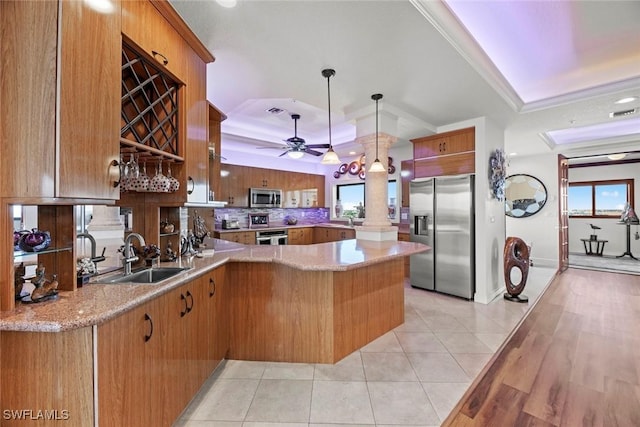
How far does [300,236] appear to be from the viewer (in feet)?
21.3

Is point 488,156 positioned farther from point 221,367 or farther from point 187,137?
point 221,367

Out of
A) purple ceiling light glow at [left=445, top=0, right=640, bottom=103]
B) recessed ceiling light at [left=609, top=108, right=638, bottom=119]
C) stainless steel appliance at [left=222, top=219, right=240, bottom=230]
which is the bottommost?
stainless steel appliance at [left=222, top=219, right=240, bottom=230]

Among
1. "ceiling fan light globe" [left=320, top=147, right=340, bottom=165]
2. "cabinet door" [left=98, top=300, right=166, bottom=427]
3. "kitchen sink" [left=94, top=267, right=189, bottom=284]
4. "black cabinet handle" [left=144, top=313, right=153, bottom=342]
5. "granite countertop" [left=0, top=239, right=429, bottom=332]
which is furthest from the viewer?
"ceiling fan light globe" [left=320, top=147, right=340, bottom=165]

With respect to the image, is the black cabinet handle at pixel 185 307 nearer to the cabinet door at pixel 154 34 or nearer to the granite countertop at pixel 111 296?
the granite countertop at pixel 111 296

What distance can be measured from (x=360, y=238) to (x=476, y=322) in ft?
5.25

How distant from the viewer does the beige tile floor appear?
1.69 meters

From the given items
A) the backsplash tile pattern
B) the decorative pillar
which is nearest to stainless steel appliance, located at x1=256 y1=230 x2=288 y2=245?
the backsplash tile pattern

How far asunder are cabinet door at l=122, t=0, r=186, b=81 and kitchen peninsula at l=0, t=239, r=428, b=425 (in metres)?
1.35

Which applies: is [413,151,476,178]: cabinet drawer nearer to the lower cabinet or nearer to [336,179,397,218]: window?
[336,179,397,218]: window

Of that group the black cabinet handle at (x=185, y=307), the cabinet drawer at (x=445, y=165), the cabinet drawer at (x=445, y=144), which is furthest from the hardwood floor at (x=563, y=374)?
the cabinet drawer at (x=445, y=144)

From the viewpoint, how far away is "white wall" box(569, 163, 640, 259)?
7.11m

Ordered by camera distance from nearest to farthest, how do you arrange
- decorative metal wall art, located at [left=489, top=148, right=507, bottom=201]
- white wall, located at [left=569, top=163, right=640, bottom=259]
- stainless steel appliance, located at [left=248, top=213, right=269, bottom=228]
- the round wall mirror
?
decorative metal wall art, located at [left=489, top=148, right=507, bottom=201] < stainless steel appliance, located at [left=248, top=213, right=269, bottom=228] < the round wall mirror < white wall, located at [left=569, top=163, right=640, bottom=259]

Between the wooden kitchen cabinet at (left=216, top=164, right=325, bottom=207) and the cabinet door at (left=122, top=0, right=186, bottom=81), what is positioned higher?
the cabinet door at (left=122, top=0, right=186, bottom=81)

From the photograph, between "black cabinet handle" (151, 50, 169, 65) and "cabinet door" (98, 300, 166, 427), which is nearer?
"cabinet door" (98, 300, 166, 427)
